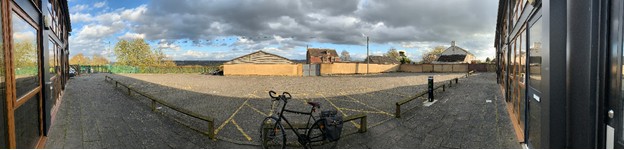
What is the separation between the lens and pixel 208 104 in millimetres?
10375

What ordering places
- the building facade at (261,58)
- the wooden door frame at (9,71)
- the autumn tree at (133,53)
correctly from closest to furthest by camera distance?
the wooden door frame at (9,71), the building facade at (261,58), the autumn tree at (133,53)

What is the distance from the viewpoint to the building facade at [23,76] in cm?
332

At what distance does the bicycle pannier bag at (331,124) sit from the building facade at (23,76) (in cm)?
384

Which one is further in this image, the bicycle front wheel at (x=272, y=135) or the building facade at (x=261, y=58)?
the building facade at (x=261, y=58)

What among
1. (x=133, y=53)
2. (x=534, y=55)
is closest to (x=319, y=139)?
(x=534, y=55)

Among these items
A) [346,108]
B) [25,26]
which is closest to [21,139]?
[25,26]

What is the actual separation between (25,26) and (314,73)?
28938 mm

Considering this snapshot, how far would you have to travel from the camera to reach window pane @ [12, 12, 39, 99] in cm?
387

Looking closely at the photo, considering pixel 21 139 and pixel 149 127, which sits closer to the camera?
pixel 21 139

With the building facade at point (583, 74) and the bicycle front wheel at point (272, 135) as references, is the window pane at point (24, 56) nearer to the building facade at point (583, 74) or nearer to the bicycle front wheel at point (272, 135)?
the bicycle front wheel at point (272, 135)

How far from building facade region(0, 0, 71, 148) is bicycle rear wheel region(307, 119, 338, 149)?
3704mm

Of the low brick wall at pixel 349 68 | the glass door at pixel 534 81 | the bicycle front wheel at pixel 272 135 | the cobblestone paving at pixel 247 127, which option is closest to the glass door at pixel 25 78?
the cobblestone paving at pixel 247 127

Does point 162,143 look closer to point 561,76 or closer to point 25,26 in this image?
point 25,26

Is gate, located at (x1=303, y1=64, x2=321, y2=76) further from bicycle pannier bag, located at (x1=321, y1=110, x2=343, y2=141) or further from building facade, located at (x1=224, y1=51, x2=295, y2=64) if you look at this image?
bicycle pannier bag, located at (x1=321, y1=110, x2=343, y2=141)
